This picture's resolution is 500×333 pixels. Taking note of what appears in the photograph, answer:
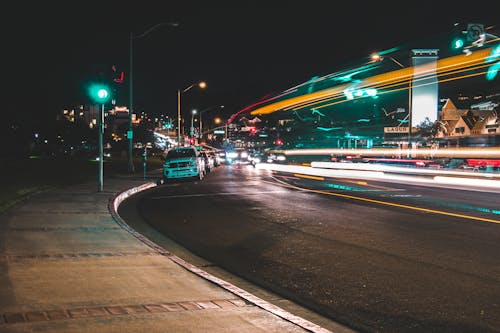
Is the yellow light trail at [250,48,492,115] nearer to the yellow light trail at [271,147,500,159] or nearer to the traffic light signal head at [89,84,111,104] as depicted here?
the yellow light trail at [271,147,500,159]

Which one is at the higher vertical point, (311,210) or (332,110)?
(332,110)

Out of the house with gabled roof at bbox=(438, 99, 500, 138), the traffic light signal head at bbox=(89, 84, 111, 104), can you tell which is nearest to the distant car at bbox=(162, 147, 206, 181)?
the traffic light signal head at bbox=(89, 84, 111, 104)

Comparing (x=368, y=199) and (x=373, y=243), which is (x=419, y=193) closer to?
(x=368, y=199)

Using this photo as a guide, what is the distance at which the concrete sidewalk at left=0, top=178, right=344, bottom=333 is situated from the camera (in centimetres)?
511

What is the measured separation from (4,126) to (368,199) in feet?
94.6

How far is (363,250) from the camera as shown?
366 inches

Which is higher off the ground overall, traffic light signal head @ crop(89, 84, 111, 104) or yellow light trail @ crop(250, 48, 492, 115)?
yellow light trail @ crop(250, 48, 492, 115)

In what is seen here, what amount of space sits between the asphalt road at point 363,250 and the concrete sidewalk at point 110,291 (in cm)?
92

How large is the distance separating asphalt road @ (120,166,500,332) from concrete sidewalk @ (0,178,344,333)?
0.92 meters

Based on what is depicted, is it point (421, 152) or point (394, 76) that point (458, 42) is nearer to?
point (421, 152)

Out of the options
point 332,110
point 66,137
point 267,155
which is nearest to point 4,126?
point 267,155

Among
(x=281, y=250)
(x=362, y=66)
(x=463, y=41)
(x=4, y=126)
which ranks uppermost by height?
(x=362, y=66)

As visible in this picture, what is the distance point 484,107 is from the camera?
290ft

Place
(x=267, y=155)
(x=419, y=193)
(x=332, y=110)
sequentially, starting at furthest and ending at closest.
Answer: (x=332, y=110) < (x=267, y=155) < (x=419, y=193)
